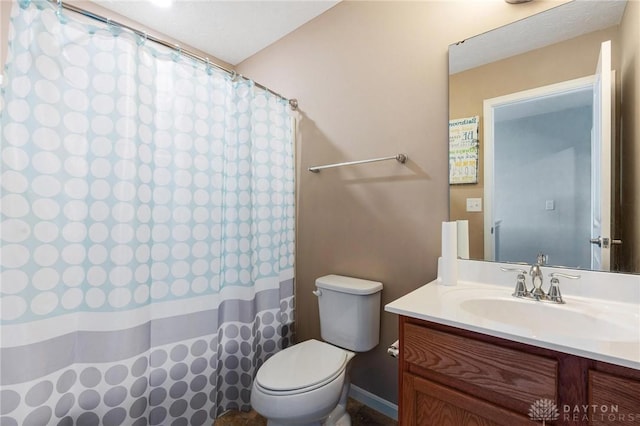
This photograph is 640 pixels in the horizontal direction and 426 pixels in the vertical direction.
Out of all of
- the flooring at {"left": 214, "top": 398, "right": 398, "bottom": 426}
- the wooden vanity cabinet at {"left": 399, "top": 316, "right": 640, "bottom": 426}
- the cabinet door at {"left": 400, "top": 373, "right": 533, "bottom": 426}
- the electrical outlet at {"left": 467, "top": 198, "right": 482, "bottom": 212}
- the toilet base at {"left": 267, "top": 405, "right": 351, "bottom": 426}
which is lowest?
the flooring at {"left": 214, "top": 398, "right": 398, "bottom": 426}

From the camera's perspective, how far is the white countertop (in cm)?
72

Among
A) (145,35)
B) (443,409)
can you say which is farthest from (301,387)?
(145,35)

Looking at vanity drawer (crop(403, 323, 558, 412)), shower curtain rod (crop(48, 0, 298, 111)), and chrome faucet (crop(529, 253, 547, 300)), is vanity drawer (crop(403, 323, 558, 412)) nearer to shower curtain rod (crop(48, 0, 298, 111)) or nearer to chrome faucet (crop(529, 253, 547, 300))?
chrome faucet (crop(529, 253, 547, 300))

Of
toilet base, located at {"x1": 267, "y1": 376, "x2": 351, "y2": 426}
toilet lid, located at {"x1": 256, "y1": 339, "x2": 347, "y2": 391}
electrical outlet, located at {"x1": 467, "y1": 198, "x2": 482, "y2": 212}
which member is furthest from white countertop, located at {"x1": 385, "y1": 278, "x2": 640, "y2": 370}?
toilet base, located at {"x1": 267, "y1": 376, "x2": 351, "y2": 426}

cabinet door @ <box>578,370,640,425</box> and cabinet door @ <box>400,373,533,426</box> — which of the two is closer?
cabinet door @ <box>578,370,640,425</box>

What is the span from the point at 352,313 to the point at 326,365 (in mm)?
312

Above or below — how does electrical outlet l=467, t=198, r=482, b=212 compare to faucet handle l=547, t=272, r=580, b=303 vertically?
above

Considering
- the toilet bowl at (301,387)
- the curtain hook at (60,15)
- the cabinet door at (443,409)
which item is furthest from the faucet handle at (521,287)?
the curtain hook at (60,15)

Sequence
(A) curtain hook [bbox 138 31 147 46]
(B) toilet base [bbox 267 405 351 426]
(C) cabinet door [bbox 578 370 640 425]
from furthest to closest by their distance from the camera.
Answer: (B) toilet base [bbox 267 405 351 426]
(A) curtain hook [bbox 138 31 147 46]
(C) cabinet door [bbox 578 370 640 425]

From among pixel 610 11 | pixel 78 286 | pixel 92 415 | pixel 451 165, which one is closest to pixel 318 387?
pixel 92 415

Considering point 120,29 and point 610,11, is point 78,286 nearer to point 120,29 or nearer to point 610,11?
point 120,29

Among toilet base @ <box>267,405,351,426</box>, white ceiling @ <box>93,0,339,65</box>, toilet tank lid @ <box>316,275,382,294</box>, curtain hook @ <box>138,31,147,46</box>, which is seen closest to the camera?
curtain hook @ <box>138,31,147,46</box>

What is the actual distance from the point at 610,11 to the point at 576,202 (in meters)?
0.73

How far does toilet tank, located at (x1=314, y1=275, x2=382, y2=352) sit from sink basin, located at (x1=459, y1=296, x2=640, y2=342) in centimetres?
56
